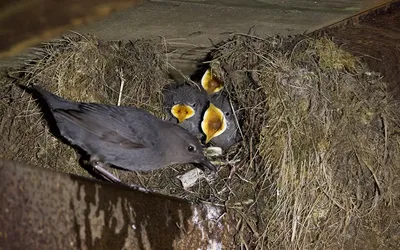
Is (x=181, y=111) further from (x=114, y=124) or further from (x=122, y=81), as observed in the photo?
(x=114, y=124)

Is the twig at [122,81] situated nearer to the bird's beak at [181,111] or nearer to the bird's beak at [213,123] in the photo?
the bird's beak at [181,111]

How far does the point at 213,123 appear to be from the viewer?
4.70 m

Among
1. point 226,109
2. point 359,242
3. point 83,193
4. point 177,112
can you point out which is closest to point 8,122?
point 177,112

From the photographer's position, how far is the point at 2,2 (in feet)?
1.09

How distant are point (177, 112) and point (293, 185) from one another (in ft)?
5.72

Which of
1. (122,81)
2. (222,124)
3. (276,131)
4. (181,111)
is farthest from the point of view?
(181,111)

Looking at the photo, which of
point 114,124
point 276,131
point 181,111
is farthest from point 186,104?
point 276,131

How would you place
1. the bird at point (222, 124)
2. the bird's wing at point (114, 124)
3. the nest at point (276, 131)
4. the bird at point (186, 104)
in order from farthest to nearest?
the bird at point (186, 104) < the bird at point (222, 124) < the bird's wing at point (114, 124) < the nest at point (276, 131)

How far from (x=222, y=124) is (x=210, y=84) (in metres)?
0.50

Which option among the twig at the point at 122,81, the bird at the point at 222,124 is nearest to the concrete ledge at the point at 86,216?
the twig at the point at 122,81

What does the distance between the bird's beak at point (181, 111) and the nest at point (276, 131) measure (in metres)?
0.23

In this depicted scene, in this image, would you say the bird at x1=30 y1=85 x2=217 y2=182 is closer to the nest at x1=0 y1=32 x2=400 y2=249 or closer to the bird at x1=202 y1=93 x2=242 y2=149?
the nest at x1=0 y1=32 x2=400 y2=249

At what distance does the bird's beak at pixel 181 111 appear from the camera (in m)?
4.86

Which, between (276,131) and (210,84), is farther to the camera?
(210,84)
